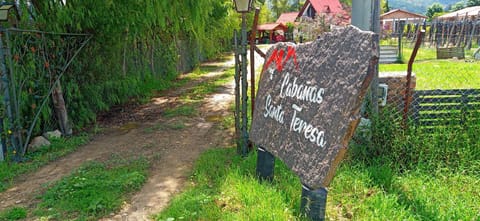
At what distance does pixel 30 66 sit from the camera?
17.1 ft

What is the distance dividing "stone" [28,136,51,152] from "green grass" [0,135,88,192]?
0.07m

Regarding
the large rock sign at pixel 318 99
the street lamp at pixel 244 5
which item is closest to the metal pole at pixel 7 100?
the street lamp at pixel 244 5

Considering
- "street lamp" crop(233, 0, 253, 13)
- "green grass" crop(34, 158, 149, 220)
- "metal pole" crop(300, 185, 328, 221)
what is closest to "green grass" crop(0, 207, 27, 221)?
"green grass" crop(34, 158, 149, 220)

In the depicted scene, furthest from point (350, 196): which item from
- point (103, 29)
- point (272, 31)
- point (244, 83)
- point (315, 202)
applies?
point (272, 31)

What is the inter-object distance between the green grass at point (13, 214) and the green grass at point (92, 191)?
A: 0.12m

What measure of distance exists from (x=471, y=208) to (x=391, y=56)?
14.4m

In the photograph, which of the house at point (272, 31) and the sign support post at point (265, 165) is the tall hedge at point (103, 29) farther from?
the house at point (272, 31)

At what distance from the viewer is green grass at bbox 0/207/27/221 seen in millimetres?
3299

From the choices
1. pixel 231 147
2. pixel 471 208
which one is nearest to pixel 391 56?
pixel 231 147

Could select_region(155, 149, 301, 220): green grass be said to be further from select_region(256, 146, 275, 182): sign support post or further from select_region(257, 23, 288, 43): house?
select_region(257, 23, 288, 43): house

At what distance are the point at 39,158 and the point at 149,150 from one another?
1.40 m

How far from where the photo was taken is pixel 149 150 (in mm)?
5250

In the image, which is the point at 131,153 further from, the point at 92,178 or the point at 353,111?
the point at 353,111

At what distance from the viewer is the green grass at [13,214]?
330 cm
